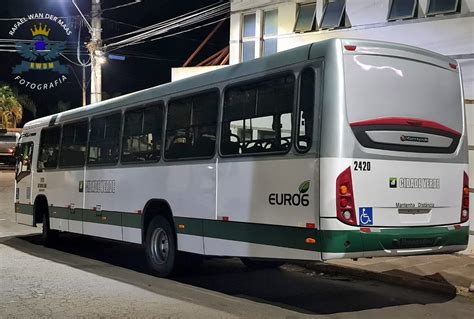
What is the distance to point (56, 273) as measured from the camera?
30.7 ft

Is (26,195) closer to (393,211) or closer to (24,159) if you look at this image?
(24,159)

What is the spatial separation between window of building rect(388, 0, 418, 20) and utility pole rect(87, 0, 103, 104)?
10840mm

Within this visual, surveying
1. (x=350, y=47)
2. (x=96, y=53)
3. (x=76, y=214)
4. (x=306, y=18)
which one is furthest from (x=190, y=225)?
(x=96, y=53)

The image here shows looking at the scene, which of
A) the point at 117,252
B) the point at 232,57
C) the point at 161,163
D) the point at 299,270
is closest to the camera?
the point at 161,163

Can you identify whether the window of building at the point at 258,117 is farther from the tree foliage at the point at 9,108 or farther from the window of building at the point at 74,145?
the tree foliage at the point at 9,108

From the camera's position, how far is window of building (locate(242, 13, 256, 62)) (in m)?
16.4

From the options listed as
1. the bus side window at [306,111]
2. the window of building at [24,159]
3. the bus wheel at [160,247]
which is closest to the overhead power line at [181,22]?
the window of building at [24,159]

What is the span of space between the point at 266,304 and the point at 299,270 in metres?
2.67

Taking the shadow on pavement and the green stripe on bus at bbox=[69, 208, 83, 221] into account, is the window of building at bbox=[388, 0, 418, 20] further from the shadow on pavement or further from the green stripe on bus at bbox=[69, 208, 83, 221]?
the green stripe on bus at bbox=[69, 208, 83, 221]

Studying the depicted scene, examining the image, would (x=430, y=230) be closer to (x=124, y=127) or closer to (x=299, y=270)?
(x=299, y=270)

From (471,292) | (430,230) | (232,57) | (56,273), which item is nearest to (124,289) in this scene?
(56,273)

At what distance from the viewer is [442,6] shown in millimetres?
12070

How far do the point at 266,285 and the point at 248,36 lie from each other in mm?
9611

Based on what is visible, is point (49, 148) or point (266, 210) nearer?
point (266, 210)
